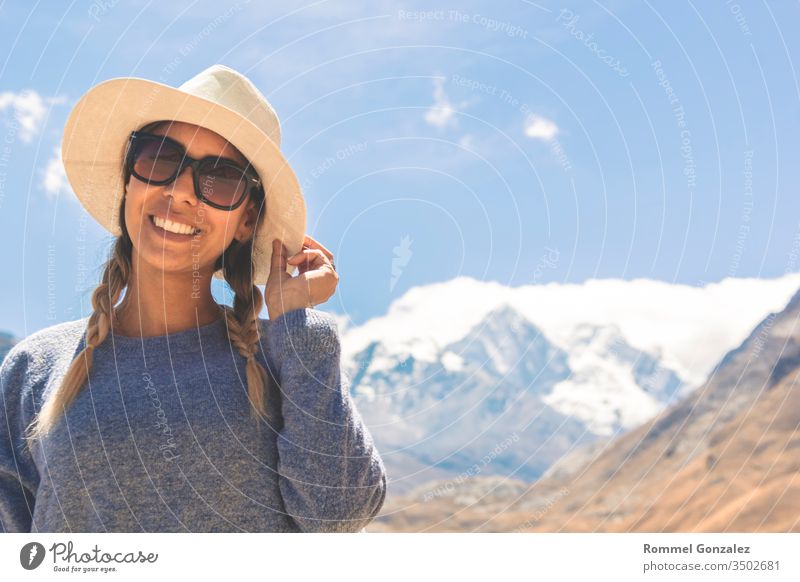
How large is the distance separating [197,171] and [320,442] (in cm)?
121

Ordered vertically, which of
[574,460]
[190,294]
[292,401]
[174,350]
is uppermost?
[190,294]

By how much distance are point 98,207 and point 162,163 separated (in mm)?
850

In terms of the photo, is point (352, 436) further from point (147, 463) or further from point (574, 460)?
point (574, 460)

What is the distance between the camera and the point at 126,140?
150 inches

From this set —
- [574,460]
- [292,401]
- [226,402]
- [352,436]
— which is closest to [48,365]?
[226,402]

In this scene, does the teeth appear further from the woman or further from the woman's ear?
the woman's ear

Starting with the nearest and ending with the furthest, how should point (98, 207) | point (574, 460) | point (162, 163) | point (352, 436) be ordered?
1. point (352, 436)
2. point (162, 163)
3. point (98, 207)
4. point (574, 460)

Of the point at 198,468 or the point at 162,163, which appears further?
the point at 162,163

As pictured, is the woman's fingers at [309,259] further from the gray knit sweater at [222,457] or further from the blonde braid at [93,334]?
the blonde braid at [93,334]
